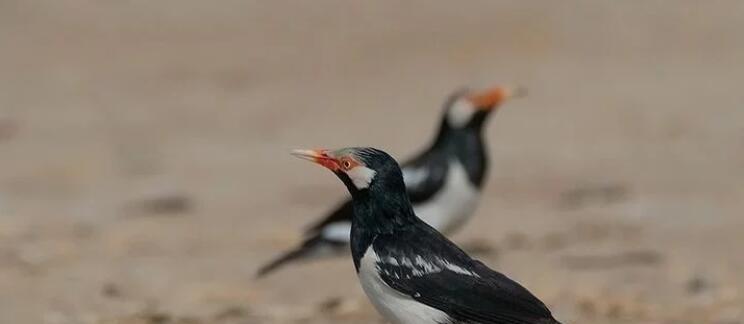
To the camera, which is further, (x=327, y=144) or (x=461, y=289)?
(x=327, y=144)

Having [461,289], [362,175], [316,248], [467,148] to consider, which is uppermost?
[467,148]

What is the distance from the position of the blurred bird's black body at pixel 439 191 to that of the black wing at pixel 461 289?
372 cm

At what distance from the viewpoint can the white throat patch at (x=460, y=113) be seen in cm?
1077

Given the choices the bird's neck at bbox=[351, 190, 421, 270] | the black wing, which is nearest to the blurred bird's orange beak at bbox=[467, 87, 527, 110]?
the bird's neck at bbox=[351, 190, 421, 270]

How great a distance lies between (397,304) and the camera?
6258mm

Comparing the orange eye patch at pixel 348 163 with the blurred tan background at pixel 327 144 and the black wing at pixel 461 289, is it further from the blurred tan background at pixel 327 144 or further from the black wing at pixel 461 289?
the blurred tan background at pixel 327 144

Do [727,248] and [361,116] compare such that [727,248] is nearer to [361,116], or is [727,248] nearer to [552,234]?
[552,234]

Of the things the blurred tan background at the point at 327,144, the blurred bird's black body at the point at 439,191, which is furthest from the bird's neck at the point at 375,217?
the blurred bird's black body at the point at 439,191

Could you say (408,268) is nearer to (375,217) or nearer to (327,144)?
(375,217)

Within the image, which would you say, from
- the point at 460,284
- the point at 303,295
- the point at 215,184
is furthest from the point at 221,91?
the point at 460,284

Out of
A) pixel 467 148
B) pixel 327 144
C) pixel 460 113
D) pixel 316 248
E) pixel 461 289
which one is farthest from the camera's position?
pixel 327 144

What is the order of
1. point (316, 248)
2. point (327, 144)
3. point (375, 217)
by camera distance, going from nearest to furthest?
point (375, 217) < point (316, 248) < point (327, 144)

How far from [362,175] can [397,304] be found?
50 centimetres

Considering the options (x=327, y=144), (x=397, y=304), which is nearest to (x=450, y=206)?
(x=397, y=304)
